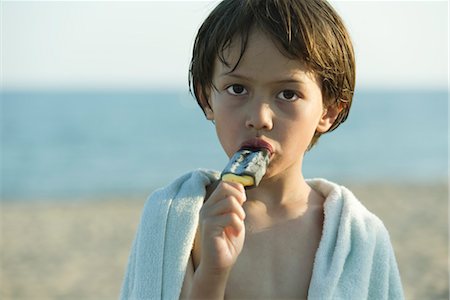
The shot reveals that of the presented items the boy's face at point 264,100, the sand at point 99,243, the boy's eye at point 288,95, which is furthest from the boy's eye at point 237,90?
the sand at point 99,243

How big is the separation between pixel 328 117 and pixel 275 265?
27.3 inches

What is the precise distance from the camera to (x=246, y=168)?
262cm

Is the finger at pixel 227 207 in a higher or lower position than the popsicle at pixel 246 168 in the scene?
lower

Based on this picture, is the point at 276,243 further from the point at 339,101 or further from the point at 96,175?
the point at 96,175

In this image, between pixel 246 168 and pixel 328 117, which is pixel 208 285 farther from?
pixel 328 117

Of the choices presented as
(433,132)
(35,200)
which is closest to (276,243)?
(35,200)

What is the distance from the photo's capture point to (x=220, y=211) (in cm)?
254

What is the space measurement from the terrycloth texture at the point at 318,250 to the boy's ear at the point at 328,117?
0.31 m

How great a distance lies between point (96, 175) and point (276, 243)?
62.8 feet

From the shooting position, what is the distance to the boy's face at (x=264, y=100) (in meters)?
2.79

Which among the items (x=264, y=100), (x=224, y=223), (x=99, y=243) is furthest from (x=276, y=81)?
(x=99, y=243)

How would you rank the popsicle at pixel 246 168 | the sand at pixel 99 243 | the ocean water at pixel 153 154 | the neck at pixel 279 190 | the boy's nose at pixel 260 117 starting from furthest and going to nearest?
the ocean water at pixel 153 154
the sand at pixel 99 243
the neck at pixel 279 190
the boy's nose at pixel 260 117
the popsicle at pixel 246 168

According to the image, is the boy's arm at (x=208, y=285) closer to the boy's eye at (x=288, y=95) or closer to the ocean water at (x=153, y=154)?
the boy's eye at (x=288, y=95)

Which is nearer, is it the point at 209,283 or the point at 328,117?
the point at 209,283
